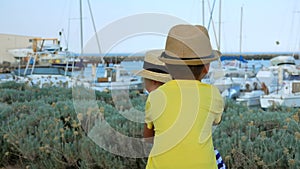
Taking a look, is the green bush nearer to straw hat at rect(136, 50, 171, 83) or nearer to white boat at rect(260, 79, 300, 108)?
straw hat at rect(136, 50, 171, 83)

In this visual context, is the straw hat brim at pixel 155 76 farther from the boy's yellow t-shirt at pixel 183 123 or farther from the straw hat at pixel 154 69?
the boy's yellow t-shirt at pixel 183 123

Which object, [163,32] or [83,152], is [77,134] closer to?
[83,152]

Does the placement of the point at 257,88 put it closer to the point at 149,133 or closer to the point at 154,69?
the point at 154,69

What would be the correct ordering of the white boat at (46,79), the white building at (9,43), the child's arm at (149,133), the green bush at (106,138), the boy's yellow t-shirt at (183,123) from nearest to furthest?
the boy's yellow t-shirt at (183,123) → the child's arm at (149,133) → the green bush at (106,138) → the white boat at (46,79) → the white building at (9,43)

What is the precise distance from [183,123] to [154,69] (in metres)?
0.73

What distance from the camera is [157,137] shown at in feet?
6.86

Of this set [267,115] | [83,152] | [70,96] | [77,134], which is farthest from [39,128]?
[267,115]

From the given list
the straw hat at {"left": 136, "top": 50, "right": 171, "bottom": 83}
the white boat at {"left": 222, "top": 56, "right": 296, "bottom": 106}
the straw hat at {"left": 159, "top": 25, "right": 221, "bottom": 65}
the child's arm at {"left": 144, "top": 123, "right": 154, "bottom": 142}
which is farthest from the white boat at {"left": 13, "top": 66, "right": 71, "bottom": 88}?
the white boat at {"left": 222, "top": 56, "right": 296, "bottom": 106}

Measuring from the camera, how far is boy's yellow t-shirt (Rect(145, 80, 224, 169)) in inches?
79.0

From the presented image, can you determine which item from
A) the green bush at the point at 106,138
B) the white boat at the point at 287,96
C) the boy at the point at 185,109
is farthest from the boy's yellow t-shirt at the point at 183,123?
the white boat at the point at 287,96

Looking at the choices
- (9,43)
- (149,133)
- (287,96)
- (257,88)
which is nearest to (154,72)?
(149,133)

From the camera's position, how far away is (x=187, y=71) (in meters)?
2.09

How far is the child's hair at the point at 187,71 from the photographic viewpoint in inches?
82.2

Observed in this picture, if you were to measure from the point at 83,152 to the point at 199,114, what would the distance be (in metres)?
1.70
